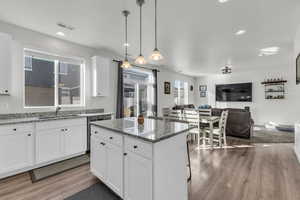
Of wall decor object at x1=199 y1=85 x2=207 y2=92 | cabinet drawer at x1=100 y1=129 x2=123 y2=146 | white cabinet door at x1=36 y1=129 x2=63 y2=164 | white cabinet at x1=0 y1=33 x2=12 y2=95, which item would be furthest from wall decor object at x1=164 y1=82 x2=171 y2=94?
A: white cabinet at x1=0 y1=33 x2=12 y2=95

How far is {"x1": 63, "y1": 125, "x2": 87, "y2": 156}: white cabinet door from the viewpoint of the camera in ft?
10.3

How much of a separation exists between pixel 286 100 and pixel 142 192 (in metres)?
8.05

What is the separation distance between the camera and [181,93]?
8.62m

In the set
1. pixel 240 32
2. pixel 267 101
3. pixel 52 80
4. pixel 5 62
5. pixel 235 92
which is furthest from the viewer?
pixel 235 92

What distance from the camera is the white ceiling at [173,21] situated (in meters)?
2.25

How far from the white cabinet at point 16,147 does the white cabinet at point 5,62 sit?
732 mm

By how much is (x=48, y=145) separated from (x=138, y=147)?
230cm

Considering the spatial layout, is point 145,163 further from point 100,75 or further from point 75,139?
point 100,75

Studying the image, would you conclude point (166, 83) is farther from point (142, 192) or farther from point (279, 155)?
point (142, 192)

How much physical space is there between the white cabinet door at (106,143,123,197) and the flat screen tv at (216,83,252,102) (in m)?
7.90

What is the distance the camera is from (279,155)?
3445 mm

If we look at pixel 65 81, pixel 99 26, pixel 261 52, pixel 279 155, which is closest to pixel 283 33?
pixel 261 52

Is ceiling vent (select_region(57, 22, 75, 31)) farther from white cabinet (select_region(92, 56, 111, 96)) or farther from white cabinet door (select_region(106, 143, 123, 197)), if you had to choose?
white cabinet door (select_region(106, 143, 123, 197))

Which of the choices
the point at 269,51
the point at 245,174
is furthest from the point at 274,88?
the point at 245,174
